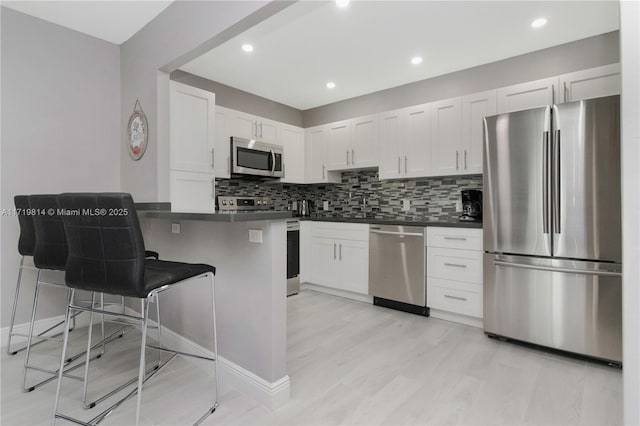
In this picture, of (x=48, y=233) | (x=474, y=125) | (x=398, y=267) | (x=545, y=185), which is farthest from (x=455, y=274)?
(x=48, y=233)

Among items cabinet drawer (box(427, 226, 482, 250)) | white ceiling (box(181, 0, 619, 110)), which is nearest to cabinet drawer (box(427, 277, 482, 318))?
cabinet drawer (box(427, 226, 482, 250))

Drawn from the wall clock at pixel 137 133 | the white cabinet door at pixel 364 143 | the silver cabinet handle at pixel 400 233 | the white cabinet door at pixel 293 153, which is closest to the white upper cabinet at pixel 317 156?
the white cabinet door at pixel 293 153

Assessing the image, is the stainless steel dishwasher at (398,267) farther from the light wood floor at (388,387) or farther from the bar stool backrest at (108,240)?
the bar stool backrest at (108,240)

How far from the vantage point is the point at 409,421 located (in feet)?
5.25

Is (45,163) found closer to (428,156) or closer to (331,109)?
(331,109)

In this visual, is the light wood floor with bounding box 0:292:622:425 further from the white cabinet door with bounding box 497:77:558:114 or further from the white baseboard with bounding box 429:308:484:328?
the white cabinet door with bounding box 497:77:558:114

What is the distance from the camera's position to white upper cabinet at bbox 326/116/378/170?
3.91 m

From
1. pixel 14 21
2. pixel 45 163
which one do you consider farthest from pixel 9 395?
pixel 14 21

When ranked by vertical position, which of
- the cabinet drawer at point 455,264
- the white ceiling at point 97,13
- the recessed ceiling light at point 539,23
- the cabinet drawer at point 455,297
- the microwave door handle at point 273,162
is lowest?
the cabinet drawer at point 455,297

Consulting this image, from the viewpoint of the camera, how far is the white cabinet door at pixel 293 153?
4367mm

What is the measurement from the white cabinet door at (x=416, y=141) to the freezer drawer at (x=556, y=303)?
4.11 feet

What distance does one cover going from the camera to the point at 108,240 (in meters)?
1.35

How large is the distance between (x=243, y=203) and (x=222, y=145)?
0.74 meters

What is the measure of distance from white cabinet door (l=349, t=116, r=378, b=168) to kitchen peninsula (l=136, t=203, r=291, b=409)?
241 cm
